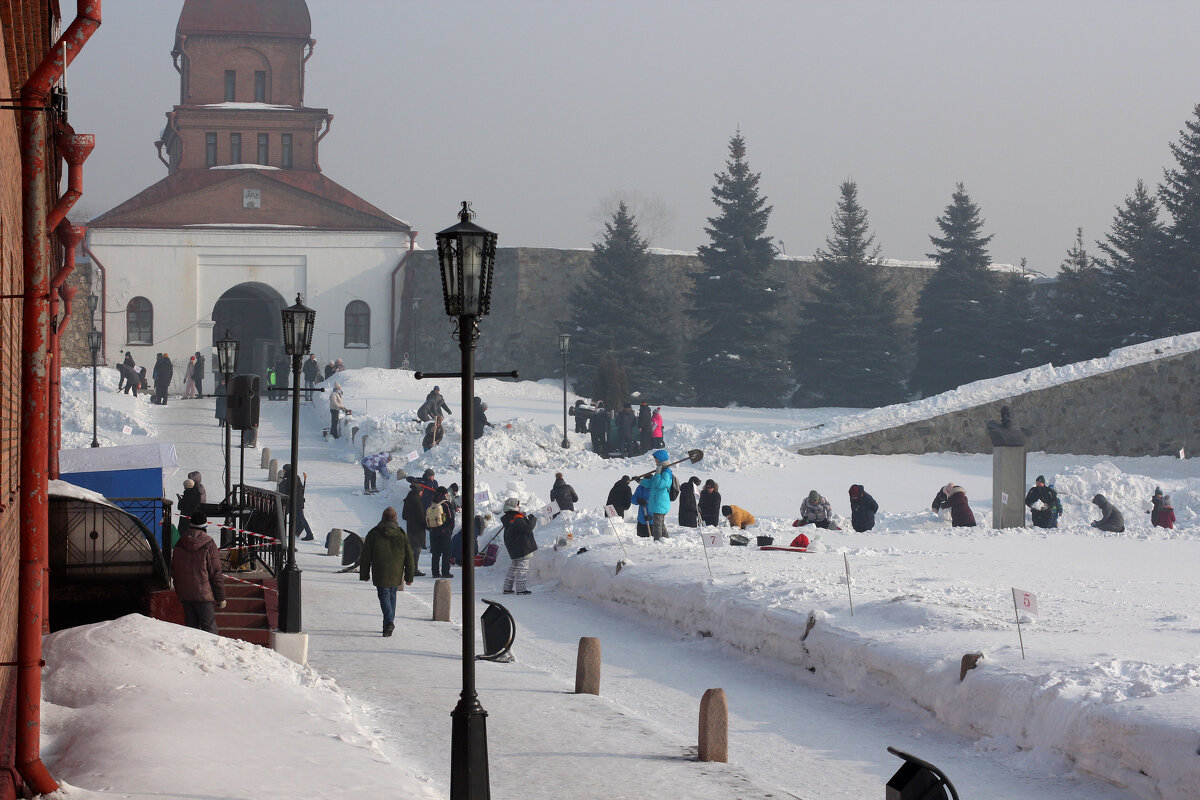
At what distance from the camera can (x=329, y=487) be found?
1104 inches

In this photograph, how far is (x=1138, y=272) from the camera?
145 feet

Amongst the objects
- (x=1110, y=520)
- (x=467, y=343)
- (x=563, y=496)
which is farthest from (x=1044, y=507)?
(x=467, y=343)

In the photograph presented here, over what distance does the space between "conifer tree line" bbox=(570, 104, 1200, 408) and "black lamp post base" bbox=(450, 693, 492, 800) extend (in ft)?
128

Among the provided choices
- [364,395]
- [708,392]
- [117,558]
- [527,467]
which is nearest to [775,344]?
[708,392]

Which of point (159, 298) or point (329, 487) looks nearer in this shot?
point (329, 487)

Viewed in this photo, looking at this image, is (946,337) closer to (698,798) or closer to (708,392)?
(708,392)

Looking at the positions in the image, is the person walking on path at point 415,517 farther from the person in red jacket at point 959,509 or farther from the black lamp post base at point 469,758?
the black lamp post base at point 469,758

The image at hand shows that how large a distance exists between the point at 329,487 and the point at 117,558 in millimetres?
15795

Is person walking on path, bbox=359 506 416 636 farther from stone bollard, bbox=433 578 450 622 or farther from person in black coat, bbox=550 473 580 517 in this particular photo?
person in black coat, bbox=550 473 580 517

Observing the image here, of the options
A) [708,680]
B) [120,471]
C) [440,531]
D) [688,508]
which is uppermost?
[120,471]

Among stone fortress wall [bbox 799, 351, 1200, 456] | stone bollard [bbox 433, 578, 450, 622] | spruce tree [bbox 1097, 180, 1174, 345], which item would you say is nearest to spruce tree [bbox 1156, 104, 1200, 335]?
spruce tree [bbox 1097, 180, 1174, 345]

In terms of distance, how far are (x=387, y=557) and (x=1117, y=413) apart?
26.1 m

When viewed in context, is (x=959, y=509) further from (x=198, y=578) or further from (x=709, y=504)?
(x=198, y=578)

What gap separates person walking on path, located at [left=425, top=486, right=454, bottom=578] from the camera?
19516 mm
